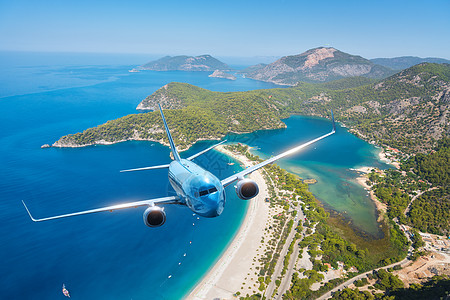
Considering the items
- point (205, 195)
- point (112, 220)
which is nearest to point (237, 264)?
point (205, 195)

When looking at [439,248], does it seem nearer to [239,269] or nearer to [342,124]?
[239,269]

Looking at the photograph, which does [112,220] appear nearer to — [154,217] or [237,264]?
[237,264]

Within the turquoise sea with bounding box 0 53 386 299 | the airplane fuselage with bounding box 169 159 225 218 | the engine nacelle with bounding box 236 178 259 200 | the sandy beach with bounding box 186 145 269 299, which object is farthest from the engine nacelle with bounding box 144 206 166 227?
the turquoise sea with bounding box 0 53 386 299

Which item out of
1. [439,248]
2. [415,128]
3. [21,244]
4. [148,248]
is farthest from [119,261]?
[415,128]

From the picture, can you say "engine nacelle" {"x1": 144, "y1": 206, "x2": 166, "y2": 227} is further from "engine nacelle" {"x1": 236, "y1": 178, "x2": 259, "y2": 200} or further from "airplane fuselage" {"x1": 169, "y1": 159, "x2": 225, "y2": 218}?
"engine nacelle" {"x1": 236, "y1": 178, "x2": 259, "y2": 200}

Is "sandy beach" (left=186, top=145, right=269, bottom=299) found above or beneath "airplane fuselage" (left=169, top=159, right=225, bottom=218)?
beneath
